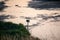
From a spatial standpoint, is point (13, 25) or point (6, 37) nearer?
point (6, 37)

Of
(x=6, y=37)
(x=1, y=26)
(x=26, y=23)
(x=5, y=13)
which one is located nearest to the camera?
(x=6, y=37)

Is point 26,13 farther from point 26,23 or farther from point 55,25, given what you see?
point 55,25

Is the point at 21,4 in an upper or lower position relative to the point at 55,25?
upper

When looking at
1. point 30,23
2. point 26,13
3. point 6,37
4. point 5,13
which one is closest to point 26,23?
point 30,23

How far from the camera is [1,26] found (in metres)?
1.55

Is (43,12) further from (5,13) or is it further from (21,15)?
(5,13)

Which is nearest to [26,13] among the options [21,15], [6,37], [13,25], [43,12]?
[21,15]

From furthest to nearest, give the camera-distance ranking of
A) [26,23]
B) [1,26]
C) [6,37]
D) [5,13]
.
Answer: [5,13]
[26,23]
[1,26]
[6,37]

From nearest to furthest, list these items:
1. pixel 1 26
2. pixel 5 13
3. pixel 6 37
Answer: pixel 6 37 → pixel 1 26 → pixel 5 13

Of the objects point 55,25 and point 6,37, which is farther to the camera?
point 55,25

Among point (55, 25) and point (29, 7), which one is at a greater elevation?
point (29, 7)

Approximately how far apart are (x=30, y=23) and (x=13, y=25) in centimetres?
22

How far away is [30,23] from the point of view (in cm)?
176

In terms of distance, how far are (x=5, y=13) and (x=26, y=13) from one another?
0.23m
